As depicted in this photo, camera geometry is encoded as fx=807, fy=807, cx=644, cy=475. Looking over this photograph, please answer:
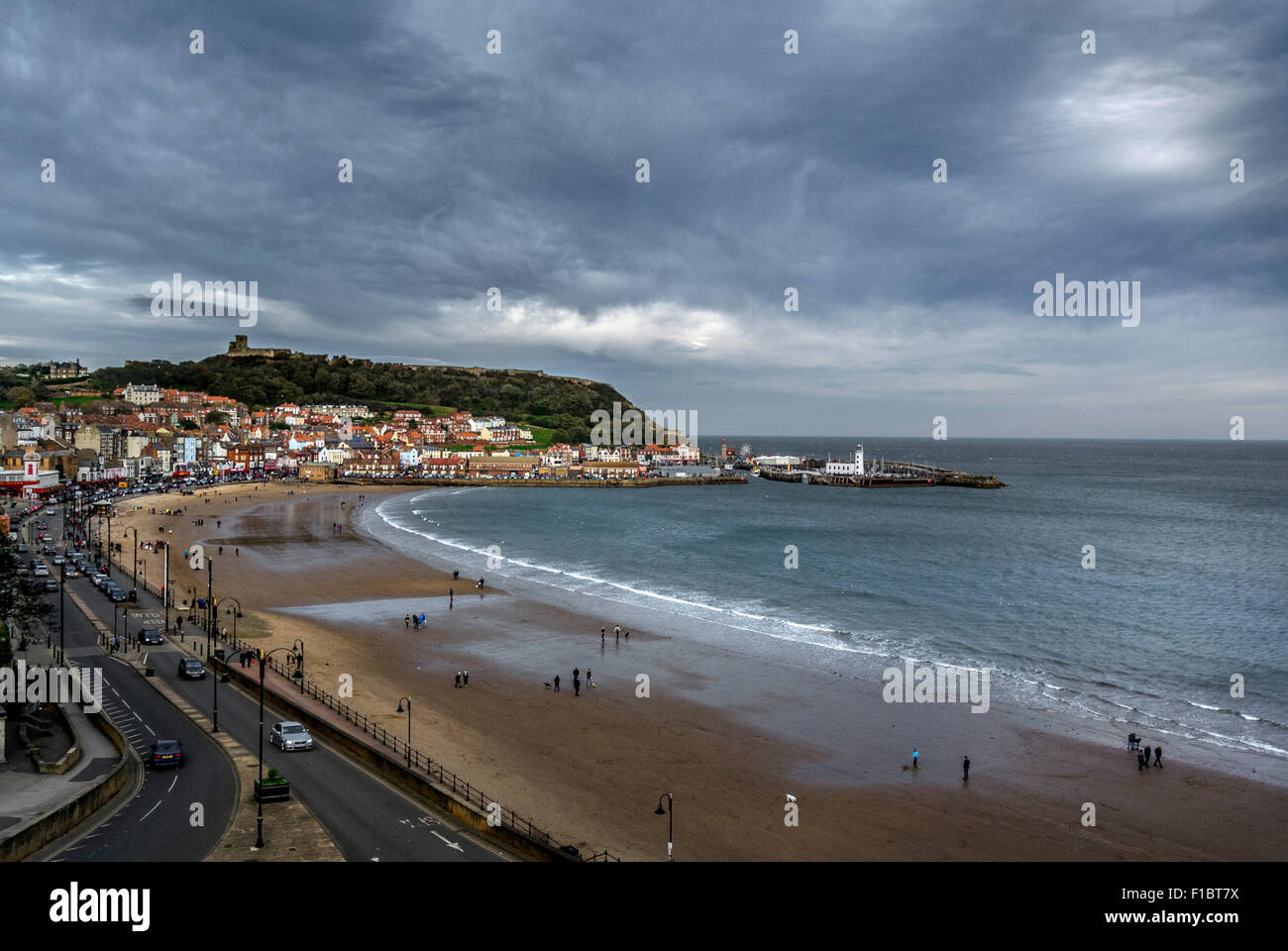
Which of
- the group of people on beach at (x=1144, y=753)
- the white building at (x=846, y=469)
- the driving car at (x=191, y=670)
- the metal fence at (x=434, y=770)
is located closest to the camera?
the metal fence at (x=434, y=770)

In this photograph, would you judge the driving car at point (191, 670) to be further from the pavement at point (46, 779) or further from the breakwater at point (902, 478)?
the breakwater at point (902, 478)

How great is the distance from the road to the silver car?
0.47 feet

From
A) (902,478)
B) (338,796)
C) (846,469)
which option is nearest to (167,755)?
(338,796)

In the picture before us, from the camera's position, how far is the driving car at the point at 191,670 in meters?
24.4

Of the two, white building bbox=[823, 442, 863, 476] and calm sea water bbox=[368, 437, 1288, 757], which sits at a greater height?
white building bbox=[823, 442, 863, 476]

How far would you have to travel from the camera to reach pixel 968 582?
4769 centimetres

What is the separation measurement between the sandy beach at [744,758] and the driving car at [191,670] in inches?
143

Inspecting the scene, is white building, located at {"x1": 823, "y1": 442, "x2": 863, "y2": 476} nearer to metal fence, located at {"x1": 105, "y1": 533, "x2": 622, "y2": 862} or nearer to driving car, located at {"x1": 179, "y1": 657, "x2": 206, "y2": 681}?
Result: metal fence, located at {"x1": 105, "y1": 533, "x2": 622, "y2": 862}

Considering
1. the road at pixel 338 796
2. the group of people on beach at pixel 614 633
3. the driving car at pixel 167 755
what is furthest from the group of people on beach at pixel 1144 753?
the driving car at pixel 167 755

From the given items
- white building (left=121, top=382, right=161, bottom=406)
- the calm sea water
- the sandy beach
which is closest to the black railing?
the sandy beach

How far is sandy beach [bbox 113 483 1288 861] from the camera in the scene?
683 inches
